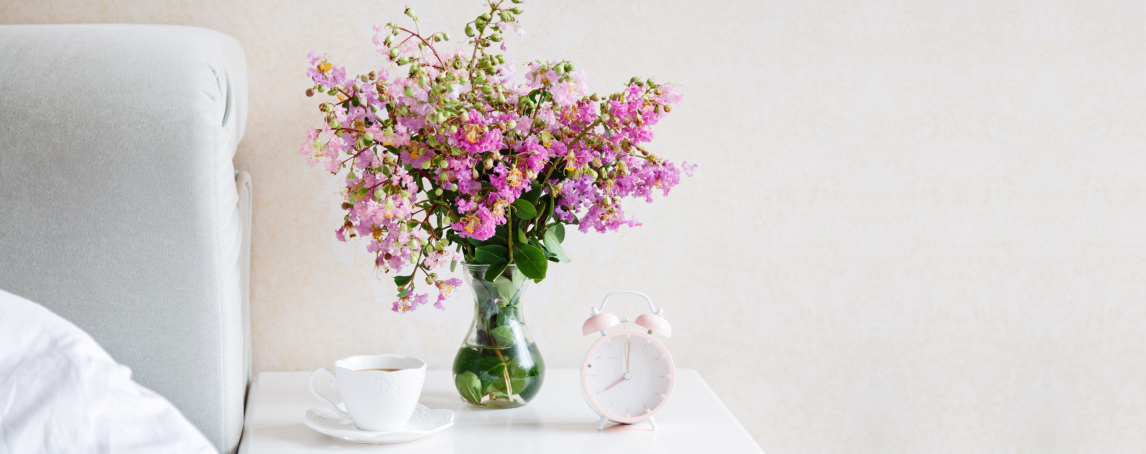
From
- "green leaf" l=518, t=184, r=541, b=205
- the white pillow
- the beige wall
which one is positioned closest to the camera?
the white pillow

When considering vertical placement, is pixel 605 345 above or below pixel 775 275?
below

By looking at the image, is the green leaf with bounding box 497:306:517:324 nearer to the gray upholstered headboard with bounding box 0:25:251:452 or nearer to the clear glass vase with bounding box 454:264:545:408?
the clear glass vase with bounding box 454:264:545:408

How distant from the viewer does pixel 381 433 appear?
2.83 feet

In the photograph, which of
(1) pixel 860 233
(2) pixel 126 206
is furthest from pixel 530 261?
(1) pixel 860 233

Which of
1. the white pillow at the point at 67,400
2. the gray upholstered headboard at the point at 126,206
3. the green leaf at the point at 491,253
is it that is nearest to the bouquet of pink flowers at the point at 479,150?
the green leaf at the point at 491,253

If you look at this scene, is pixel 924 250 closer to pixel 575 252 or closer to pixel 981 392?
pixel 981 392

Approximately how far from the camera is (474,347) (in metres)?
0.97

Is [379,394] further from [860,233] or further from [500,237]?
[860,233]

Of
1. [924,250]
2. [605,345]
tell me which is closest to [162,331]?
[605,345]

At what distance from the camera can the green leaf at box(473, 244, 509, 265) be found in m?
0.92

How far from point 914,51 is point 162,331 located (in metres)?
1.20

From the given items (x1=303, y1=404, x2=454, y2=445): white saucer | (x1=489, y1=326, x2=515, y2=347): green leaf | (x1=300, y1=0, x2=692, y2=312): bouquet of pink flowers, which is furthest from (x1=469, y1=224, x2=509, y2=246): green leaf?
(x1=303, y1=404, x2=454, y2=445): white saucer

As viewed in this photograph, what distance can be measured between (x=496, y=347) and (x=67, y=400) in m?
0.49

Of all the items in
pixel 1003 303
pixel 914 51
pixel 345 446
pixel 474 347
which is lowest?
pixel 345 446
